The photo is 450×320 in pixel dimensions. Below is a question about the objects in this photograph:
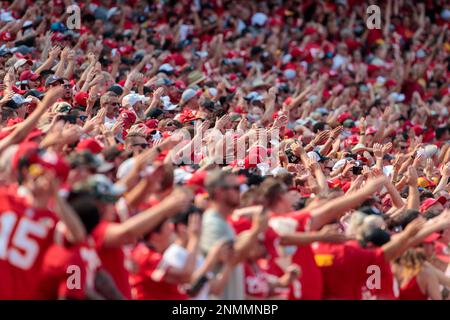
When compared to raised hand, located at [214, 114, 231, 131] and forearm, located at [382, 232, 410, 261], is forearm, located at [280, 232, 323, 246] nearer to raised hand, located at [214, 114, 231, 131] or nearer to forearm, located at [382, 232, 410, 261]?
forearm, located at [382, 232, 410, 261]

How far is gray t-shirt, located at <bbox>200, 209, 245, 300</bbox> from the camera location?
7.09 meters

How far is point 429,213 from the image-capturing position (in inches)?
386

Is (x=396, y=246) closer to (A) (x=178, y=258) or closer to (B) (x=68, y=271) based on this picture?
(A) (x=178, y=258)

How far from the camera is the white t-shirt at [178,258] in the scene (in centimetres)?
683

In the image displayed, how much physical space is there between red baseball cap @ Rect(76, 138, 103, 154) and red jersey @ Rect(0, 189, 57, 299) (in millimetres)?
1632

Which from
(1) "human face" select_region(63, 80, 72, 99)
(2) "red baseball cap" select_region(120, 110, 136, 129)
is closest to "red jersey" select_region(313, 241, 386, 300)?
(2) "red baseball cap" select_region(120, 110, 136, 129)

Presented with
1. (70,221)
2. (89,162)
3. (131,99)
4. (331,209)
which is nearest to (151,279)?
(89,162)

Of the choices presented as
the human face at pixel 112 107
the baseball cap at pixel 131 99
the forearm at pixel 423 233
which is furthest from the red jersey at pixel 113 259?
the baseball cap at pixel 131 99

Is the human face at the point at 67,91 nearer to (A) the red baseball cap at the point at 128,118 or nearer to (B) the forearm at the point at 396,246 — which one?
(A) the red baseball cap at the point at 128,118

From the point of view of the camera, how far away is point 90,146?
8492 millimetres

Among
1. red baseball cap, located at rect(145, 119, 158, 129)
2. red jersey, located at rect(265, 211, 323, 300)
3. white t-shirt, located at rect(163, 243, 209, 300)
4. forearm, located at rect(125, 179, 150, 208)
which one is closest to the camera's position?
white t-shirt, located at rect(163, 243, 209, 300)

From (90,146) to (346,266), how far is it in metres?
1.96
